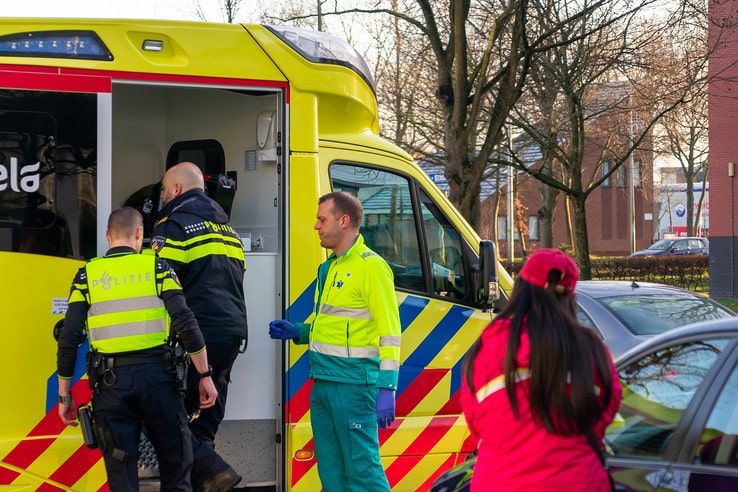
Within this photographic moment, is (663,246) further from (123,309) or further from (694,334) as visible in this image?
(694,334)

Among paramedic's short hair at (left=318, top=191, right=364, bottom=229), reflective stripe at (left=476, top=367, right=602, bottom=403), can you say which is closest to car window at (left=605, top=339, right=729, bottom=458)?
reflective stripe at (left=476, top=367, right=602, bottom=403)

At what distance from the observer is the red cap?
3.06 metres

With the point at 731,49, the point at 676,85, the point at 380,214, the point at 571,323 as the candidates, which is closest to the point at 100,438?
the point at 380,214

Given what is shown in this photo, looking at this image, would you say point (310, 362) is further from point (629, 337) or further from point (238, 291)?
point (629, 337)

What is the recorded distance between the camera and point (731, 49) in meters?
25.1

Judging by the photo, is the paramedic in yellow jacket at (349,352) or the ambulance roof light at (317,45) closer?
the paramedic in yellow jacket at (349,352)

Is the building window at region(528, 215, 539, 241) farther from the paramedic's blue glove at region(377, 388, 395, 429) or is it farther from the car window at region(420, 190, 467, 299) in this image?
the paramedic's blue glove at region(377, 388, 395, 429)

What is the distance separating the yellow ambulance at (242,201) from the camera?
506 cm

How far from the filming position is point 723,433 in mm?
3266

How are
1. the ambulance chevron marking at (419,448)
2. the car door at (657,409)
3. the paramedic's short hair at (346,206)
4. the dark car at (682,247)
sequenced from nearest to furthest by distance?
the car door at (657,409) → the paramedic's short hair at (346,206) → the ambulance chevron marking at (419,448) → the dark car at (682,247)

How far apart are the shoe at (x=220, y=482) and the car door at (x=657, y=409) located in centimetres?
239

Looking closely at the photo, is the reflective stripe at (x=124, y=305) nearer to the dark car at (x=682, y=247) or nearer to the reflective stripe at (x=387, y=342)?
the reflective stripe at (x=387, y=342)

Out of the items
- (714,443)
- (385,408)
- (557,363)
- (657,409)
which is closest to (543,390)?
(557,363)

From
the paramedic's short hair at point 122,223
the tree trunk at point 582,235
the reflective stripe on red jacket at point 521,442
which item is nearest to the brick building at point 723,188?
the tree trunk at point 582,235
